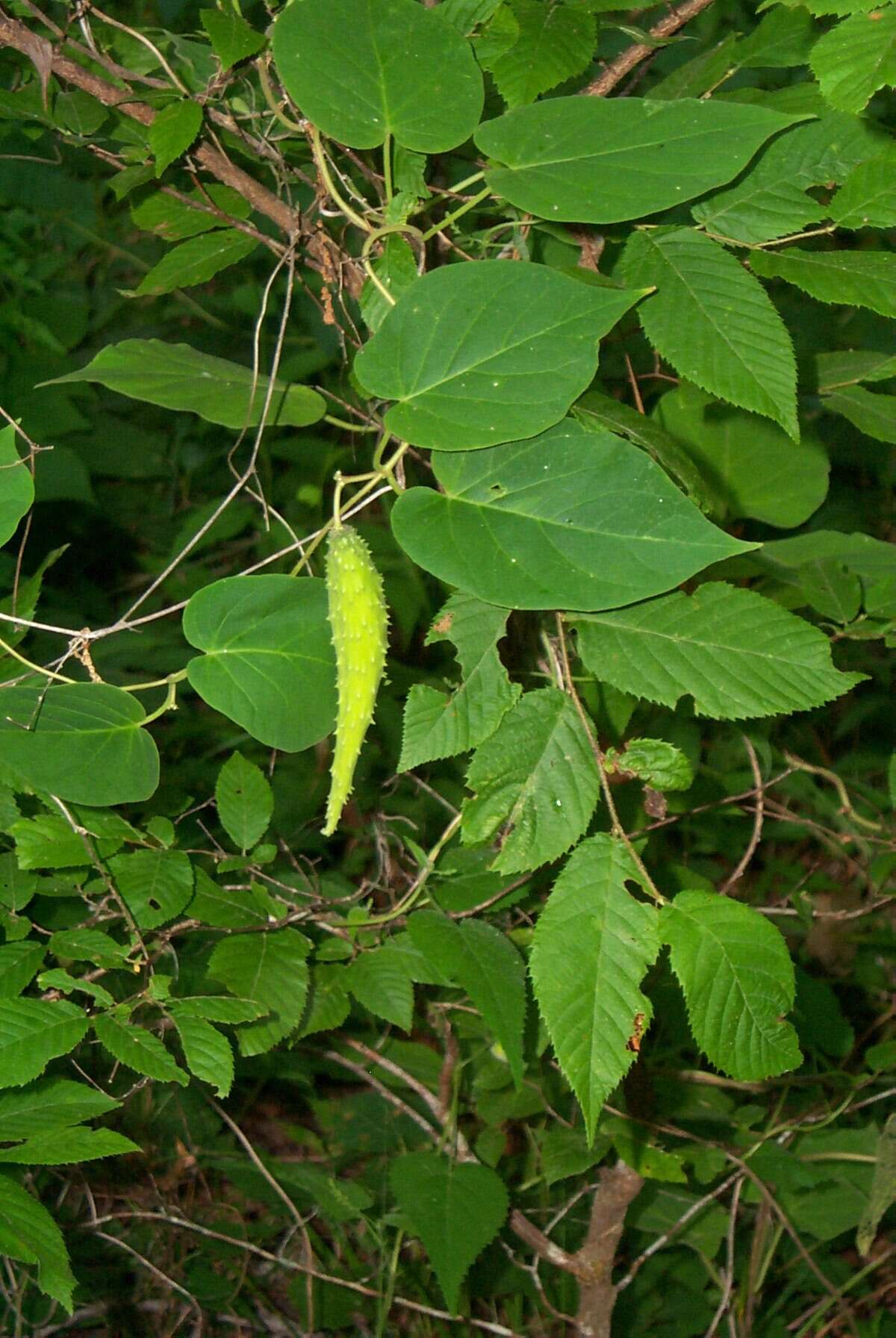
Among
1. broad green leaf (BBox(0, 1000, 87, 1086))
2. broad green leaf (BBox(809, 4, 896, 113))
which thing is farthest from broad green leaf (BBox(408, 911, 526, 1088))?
broad green leaf (BBox(809, 4, 896, 113))

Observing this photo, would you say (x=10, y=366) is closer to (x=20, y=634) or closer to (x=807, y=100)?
(x=20, y=634)

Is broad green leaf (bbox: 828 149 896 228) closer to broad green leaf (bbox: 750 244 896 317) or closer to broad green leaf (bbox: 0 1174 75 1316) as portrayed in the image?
broad green leaf (bbox: 750 244 896 317)

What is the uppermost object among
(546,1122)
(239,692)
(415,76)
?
(415,76)

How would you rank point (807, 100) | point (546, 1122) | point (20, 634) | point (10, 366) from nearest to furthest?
point (807, 100)
point (20, 634)
point (546, 1122)
point (10, 366)

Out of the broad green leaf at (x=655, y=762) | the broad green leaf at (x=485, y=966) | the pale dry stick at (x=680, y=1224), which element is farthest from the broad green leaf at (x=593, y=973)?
the pale dry stick at (x=680, y=1224)

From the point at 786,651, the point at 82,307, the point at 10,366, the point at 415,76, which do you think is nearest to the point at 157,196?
the point at 415,76

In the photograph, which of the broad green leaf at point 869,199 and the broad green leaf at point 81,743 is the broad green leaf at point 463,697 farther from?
the broad green leaf at point 869,199
